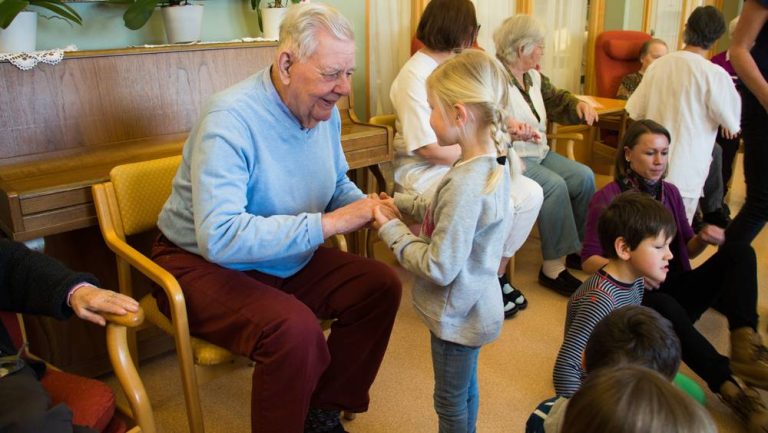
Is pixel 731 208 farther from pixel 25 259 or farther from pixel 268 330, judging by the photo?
pixel 25 259

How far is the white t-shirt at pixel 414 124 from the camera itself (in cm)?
241

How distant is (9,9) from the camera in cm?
185

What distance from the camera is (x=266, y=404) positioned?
57.4 inches

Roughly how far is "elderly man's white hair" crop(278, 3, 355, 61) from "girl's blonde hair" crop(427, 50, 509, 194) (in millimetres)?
296

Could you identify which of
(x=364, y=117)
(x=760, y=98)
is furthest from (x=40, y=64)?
(x=760, y=98)

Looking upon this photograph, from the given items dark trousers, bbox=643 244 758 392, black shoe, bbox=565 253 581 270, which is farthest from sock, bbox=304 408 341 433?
black shoe, bbox=565 253 581 270

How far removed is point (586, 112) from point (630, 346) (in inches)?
71.7

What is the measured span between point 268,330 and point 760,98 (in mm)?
1740

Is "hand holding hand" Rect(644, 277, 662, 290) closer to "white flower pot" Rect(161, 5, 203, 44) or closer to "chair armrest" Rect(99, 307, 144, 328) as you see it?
"chair armrest" Rect(99, 307, 144, 328)

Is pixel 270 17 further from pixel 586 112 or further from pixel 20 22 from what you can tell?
pixel 586 112

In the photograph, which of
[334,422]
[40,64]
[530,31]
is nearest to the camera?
[334,422]

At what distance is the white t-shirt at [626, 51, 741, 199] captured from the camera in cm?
270

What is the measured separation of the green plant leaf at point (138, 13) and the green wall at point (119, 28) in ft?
0.46

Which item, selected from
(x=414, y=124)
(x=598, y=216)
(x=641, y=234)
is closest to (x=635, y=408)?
(x=641, y=234)
